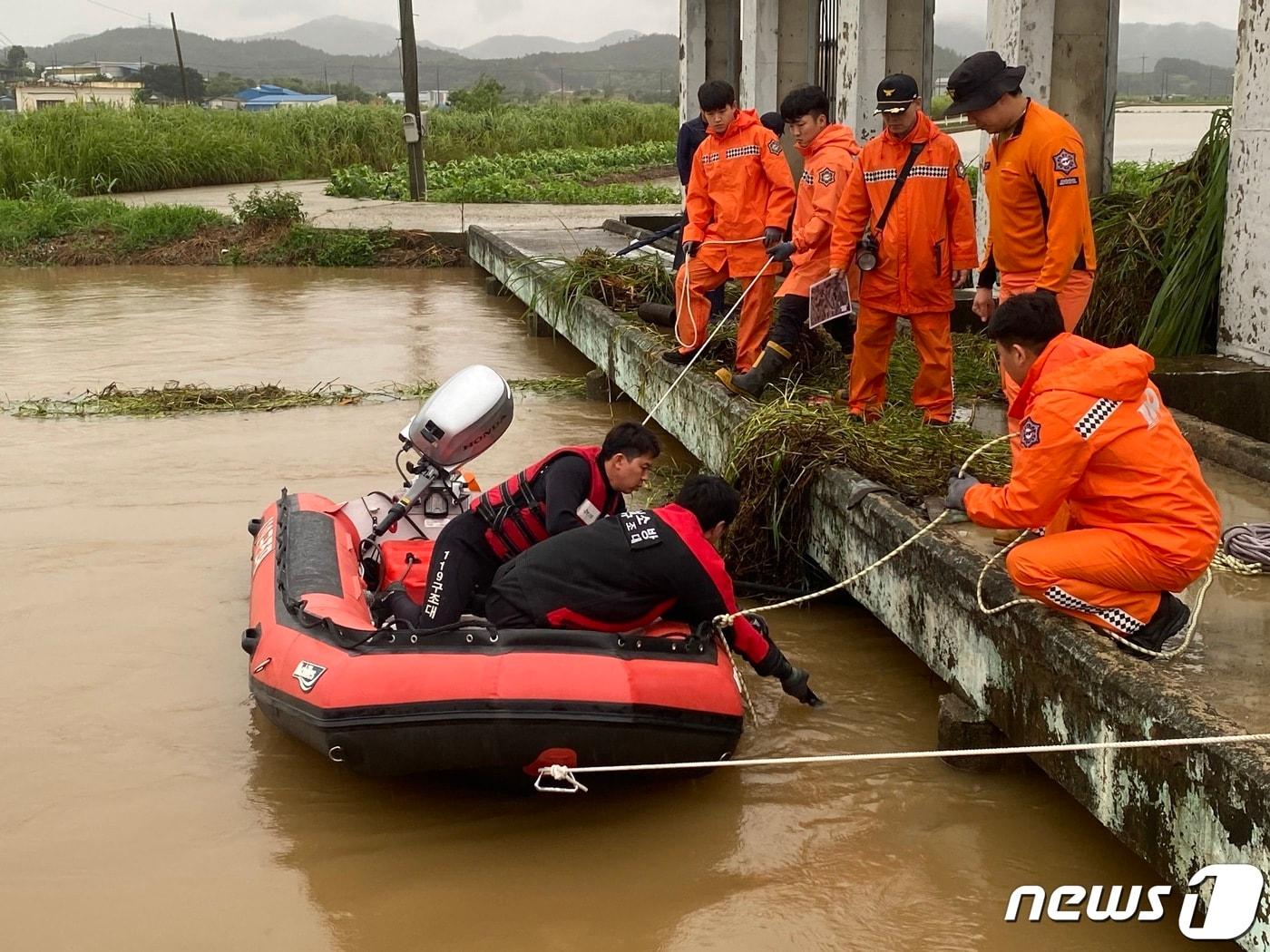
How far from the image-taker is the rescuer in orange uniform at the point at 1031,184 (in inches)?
222

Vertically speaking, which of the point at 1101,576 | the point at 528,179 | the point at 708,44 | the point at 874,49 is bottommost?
the point at 1101,576

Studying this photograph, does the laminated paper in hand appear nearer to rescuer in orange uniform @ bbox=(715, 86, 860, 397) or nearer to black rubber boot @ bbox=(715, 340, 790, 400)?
rescuer in orange uniform @ bbox=(715, 86, 860, 397)

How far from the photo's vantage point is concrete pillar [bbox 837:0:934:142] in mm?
12172

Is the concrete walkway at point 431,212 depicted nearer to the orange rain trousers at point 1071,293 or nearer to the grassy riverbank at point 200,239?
the grassy riverbank at point 200,239

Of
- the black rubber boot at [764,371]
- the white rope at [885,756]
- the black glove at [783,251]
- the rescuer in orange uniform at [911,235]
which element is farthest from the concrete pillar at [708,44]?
the white rope at [885,756]

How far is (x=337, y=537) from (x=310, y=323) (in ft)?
28.0

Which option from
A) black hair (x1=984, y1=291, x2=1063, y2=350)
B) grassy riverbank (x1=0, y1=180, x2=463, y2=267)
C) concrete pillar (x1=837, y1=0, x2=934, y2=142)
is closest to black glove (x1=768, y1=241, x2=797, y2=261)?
black hair (x1=984, y1=291, x2=1063, y2=350)

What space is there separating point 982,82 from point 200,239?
15.4 meters

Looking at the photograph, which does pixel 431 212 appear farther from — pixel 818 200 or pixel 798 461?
pixel 798 461

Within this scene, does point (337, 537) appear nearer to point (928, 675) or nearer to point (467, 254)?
point (928, 675)

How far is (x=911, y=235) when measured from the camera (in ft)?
20.8

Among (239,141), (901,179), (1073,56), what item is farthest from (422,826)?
(239,141)

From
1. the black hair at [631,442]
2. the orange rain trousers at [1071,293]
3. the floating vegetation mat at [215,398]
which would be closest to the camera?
the black hair at [631,442]

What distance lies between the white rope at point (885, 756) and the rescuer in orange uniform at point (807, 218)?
262 cm
